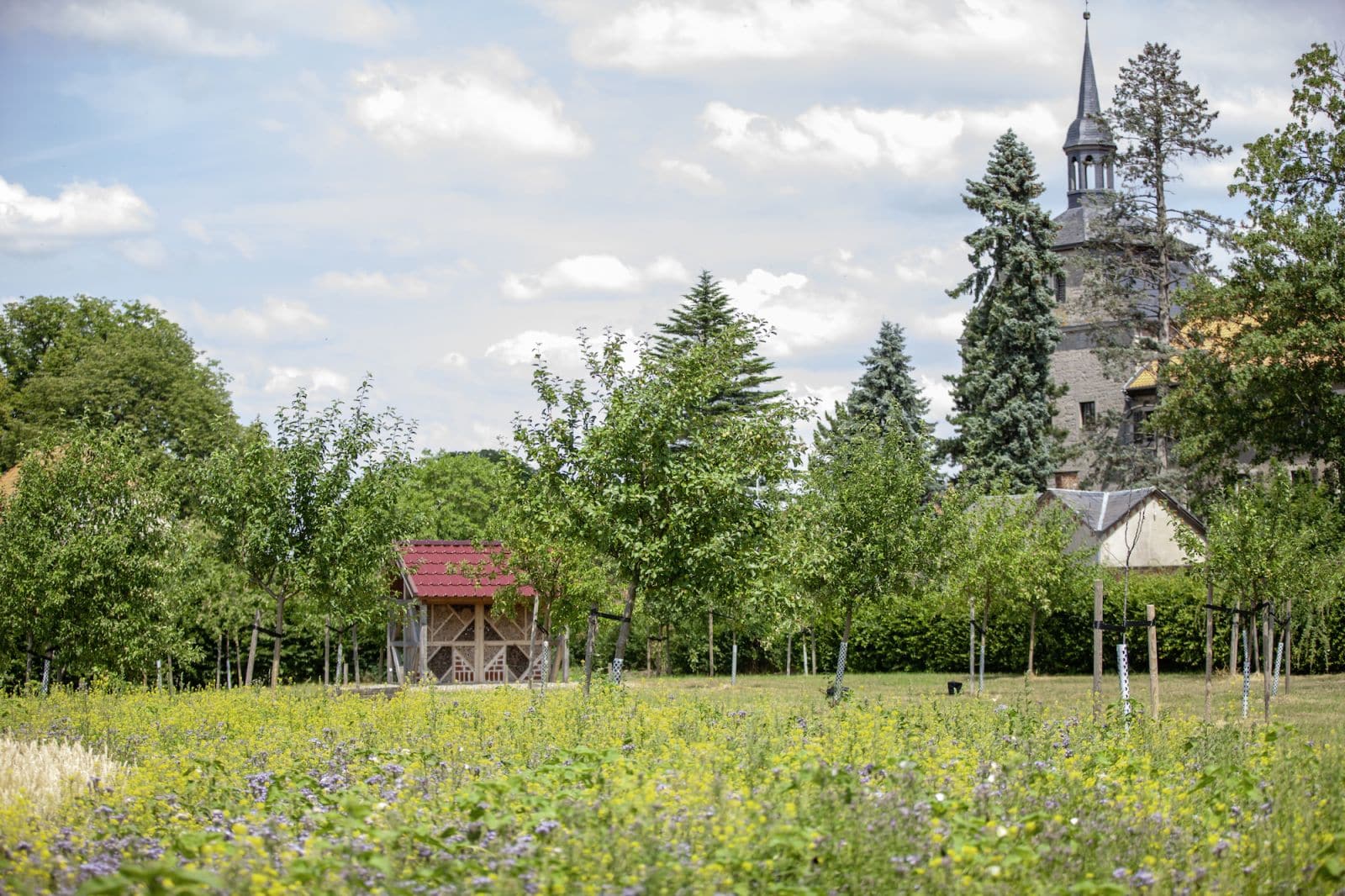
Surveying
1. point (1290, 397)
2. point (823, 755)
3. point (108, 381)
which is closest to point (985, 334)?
point (1290, 397)

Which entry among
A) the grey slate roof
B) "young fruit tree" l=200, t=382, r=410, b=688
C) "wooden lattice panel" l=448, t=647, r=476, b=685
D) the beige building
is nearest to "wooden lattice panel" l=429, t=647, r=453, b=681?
"wooden lattice panel" l=448, t=647, r=476, b=685

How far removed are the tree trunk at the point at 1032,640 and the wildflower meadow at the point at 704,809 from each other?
19.1 metres

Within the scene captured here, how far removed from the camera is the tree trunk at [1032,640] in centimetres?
3044

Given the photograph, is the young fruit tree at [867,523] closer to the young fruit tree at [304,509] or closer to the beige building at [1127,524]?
the young fruit tree at [304,509]

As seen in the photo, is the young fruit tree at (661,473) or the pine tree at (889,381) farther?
the pine tree at (889,381)

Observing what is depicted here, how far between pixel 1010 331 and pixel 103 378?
30.8 m

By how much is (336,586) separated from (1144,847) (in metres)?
15.7

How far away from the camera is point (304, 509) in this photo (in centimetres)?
2038

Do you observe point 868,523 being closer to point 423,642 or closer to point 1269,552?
point 1269,552

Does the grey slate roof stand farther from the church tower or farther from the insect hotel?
the insect hotel

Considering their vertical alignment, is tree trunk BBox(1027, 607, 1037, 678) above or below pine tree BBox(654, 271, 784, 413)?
below

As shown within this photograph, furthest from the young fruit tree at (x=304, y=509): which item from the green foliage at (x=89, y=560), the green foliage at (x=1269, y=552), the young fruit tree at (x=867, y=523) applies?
the green foliage at (x=1269, y=552)

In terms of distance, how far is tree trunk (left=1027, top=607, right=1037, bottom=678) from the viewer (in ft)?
99.9

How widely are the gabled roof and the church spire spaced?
28.3 meters
